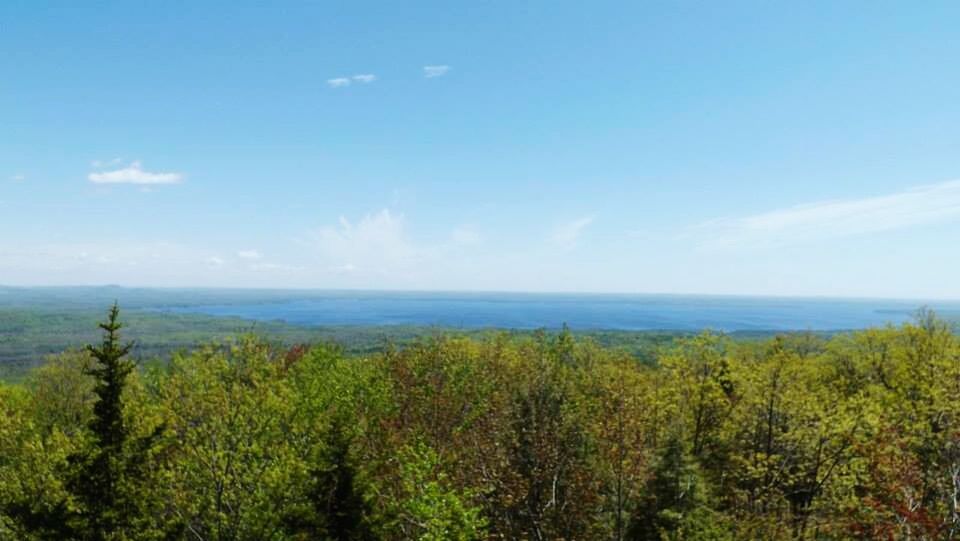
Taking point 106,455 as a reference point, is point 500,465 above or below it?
below

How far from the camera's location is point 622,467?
20.5 metres

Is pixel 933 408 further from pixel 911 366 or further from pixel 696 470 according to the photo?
pixel 911 366

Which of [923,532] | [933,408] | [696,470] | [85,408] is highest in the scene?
[933,408]

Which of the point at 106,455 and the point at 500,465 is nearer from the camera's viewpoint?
the point at 106,455

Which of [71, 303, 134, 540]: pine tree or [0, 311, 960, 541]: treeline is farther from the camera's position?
[71, 303, 134, 540]: pine tree

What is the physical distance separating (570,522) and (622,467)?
377 centimetres

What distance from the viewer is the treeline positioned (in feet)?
65.9

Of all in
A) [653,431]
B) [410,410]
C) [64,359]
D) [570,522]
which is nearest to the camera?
[570,522]

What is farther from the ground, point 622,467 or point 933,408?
point 933,408

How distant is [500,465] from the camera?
71.2 ft

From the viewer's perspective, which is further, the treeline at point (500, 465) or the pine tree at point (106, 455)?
the pine tree at point (106, 455)

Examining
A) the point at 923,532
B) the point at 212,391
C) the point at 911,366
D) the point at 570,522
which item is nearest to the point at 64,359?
the point at 212,391

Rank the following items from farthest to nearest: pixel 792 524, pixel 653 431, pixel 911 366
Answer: pixel 911 366 → pixel 653 431 → pixel 792 524

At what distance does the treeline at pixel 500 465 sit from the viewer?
65.9ft
